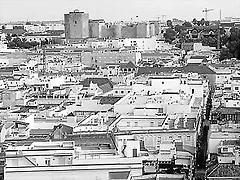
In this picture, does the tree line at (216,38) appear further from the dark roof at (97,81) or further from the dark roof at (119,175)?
the dark roof at (119,175)

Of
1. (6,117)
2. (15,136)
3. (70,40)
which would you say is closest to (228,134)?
(15,136)

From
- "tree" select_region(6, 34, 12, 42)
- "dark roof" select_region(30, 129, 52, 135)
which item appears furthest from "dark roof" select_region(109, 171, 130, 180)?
"tree" select_region(6, 34, 12, 42)

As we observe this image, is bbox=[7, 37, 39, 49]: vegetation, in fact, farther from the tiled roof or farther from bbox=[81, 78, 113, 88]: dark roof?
the tiled roof

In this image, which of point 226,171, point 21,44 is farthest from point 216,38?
point 226,171

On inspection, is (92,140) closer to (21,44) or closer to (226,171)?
(226,171)

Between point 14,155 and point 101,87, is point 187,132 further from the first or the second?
point 101,87

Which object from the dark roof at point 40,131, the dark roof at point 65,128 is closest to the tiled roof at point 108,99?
the dark roof at point 40,131

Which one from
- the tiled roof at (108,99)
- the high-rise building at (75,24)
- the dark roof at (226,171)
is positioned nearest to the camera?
the dark roof at (226,171)
